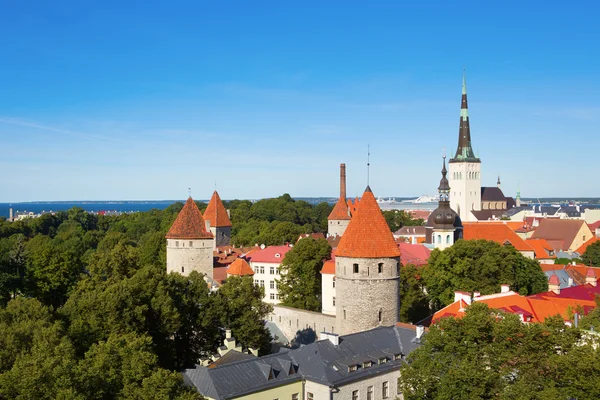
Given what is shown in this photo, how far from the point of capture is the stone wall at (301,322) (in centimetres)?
3725

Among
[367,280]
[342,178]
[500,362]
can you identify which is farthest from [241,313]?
[342,178]

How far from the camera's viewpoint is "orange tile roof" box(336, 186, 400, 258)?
3144 cm

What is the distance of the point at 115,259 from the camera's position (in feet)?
128

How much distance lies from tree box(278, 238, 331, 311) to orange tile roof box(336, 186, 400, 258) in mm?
14781

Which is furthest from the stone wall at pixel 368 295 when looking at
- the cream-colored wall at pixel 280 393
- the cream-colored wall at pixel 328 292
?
the cream-colored wall at pixel 328 292

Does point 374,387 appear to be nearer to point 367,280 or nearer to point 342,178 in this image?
point 367,280

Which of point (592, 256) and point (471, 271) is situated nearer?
point (471, 271)

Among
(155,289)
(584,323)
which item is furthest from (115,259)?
(584,323)

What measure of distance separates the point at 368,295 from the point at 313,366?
6.67 meters

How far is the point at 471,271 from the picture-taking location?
136 ft

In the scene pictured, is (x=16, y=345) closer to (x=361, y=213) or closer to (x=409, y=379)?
(x=409, y=379)

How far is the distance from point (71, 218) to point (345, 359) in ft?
321

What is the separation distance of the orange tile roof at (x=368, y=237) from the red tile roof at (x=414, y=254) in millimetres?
17093

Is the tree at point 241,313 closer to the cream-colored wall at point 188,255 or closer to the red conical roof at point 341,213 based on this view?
the cream-colored wall at point 188,255
